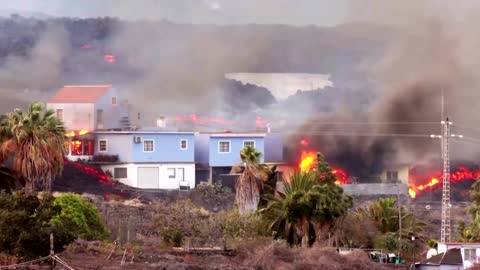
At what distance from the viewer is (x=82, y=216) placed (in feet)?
145

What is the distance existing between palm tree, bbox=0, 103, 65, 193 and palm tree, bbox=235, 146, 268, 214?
8255 mm

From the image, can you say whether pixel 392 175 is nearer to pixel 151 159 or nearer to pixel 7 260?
pixel 151 159

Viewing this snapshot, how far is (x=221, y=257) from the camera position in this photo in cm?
4056

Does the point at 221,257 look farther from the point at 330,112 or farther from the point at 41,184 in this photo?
the point at 330,112

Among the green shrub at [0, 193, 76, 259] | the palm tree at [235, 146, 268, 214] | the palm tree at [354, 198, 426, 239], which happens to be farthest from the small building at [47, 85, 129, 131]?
the green shrub at [0, 193, 76, 259]

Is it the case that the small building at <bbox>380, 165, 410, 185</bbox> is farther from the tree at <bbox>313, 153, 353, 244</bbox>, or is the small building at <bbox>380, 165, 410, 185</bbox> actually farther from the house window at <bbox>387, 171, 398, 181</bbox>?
the tree at <bbox>313, 153, 353, 244</bbox>

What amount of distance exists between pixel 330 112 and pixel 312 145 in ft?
13.1

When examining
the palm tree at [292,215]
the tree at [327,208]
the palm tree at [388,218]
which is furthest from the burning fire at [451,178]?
the palm tree at [292,215]

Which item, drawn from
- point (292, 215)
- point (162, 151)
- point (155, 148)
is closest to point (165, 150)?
point (162, 151)

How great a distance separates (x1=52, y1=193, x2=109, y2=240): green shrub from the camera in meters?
43.6

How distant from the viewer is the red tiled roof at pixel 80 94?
227 feet

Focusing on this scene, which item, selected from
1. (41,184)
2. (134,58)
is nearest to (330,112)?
(134,58)

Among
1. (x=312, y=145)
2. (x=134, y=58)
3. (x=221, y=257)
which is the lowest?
(x=221, y=257)

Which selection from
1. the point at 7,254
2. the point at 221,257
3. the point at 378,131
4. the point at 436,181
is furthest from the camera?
the point at 378,131
